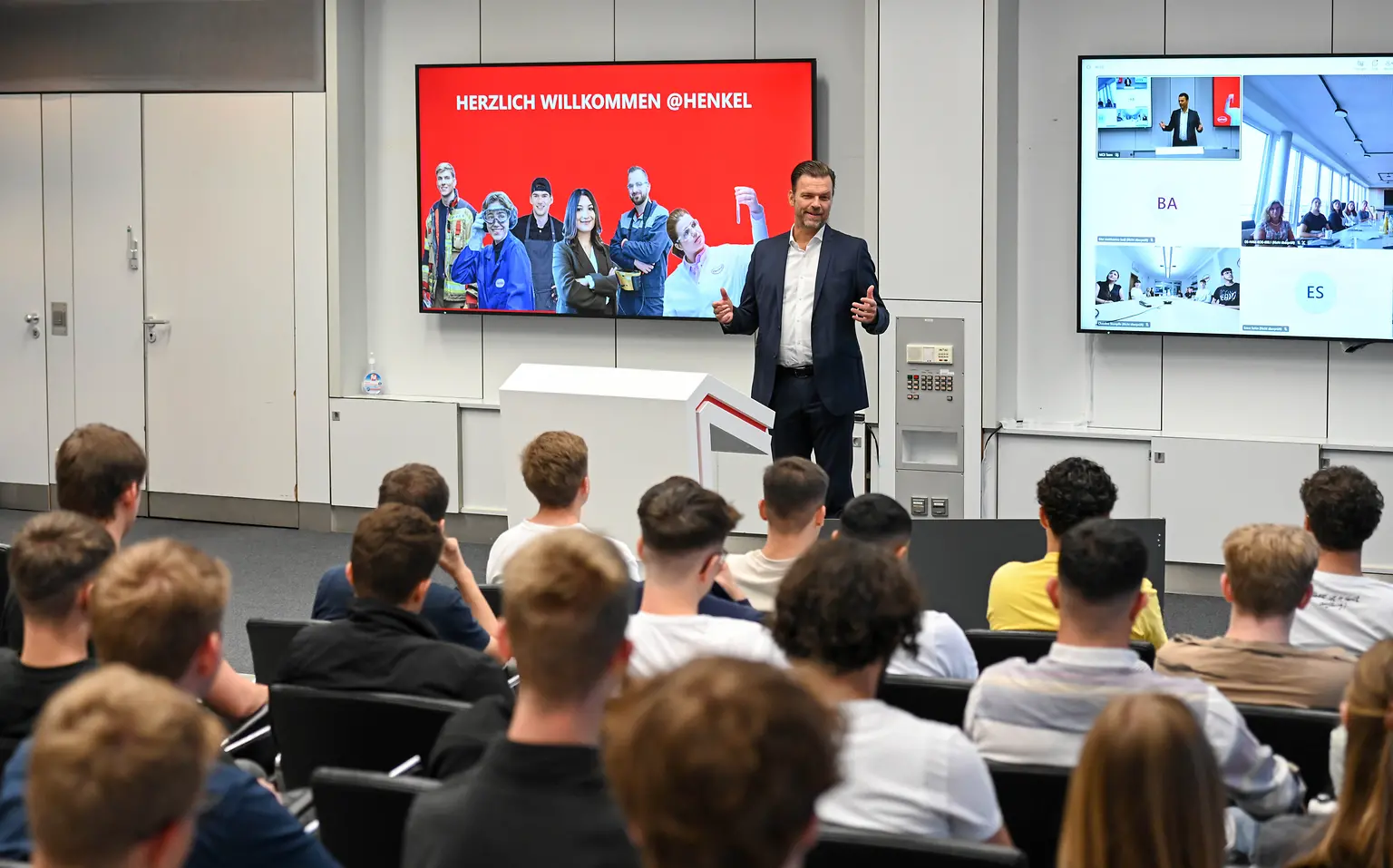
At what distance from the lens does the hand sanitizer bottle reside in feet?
27.7

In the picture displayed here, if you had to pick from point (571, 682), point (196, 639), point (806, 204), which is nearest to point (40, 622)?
point (196, 639)

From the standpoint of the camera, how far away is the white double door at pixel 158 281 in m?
8.44

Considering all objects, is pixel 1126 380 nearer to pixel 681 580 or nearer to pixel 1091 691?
pixel 681 580

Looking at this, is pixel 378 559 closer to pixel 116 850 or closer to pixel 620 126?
pixel 116 850

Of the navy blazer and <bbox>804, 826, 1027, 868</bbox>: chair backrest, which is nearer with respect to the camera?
<bbox>804, 826, 1027, 868</bbox>: chair backrest

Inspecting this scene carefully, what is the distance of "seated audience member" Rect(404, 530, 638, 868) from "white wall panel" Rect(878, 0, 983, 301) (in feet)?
16.8

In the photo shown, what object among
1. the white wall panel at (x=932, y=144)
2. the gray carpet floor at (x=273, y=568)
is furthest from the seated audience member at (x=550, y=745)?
the white wall panel at (x=932, y=144)

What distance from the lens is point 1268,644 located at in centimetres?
308

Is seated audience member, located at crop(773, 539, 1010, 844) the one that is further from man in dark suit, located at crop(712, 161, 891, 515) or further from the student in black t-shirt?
the student in black t-shirt

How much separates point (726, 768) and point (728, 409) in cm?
397

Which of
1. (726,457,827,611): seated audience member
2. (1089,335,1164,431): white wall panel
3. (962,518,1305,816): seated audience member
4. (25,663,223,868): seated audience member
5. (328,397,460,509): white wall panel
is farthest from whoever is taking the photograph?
(328,397,460,509): white wall panel

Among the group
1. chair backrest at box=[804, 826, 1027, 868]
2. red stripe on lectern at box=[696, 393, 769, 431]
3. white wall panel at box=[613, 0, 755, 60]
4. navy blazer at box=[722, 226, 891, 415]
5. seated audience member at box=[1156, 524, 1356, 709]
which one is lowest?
chair backrest at box=[804, 826, 1027, 868]

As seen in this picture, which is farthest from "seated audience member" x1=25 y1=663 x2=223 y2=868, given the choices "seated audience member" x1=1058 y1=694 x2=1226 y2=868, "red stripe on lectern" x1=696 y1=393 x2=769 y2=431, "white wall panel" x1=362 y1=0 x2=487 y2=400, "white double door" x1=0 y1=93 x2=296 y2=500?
"white double door" x1=0 y1=93 x2=296 y2=500

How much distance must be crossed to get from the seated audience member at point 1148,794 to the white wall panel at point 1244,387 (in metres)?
5.51
